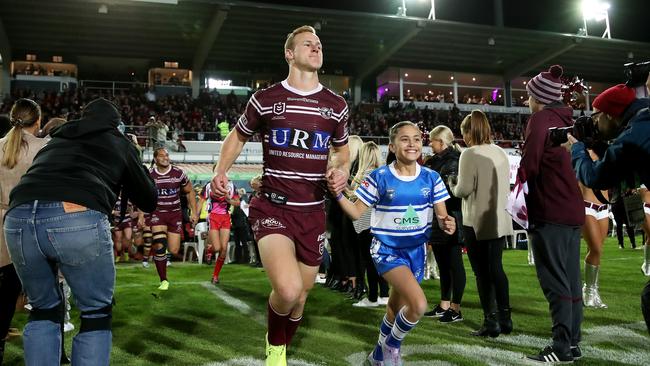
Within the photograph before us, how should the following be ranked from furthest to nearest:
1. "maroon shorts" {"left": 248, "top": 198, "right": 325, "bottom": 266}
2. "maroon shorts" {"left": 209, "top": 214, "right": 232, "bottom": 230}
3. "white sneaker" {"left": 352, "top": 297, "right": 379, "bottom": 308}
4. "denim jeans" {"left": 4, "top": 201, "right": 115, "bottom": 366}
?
"maroon shorts" {"left": 209, "top": 214, "right": 232, "bottom": 230} < "white sneaker" {"left": 352, "top": 297, "right": 379, "bottom": 308} < "maroon shorts" {"left": 248, "top": 198, "right": 325, "bottom": 266} < "denim jeans" {"left": 4, "top": 201, "right": 115, "bottom": 366}

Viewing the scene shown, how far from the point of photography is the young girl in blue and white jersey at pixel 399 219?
12.5 feet

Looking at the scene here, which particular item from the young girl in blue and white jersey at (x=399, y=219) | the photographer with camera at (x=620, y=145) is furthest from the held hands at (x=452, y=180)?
the photographer with camera at (x=620, y=145)

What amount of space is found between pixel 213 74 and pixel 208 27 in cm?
667

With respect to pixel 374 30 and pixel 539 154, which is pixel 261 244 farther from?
pixel 374 30

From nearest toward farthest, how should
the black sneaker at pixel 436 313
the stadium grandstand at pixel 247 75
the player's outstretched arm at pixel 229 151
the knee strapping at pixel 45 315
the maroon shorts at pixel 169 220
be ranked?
the knee strapping at pixel 45 315 → the player's outstretched arm at pixel 229 151 → the black sneaker at pixel 436 313 → the stadium grandstand at pixel 247 75 → the maroon shorts at pixel 169 220

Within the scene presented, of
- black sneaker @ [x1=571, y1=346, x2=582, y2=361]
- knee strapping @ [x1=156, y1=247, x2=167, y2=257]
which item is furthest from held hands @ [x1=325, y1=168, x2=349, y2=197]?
knee strapping @ [x1=156, y1=247, x2=167, y2=257]

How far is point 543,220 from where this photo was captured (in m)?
4.07

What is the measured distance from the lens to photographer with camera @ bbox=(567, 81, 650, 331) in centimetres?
263

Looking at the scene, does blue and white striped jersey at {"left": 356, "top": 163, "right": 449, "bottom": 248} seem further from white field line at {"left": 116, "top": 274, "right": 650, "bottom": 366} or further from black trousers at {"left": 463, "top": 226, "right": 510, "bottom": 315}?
black trousers at {"left": 463, "top": 226, "right": 510, "bottom": 315}

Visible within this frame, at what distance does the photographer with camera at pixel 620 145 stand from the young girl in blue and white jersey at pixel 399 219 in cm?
125

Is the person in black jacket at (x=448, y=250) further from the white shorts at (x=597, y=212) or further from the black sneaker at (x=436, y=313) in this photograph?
the white shorts at (x=597, y=212)

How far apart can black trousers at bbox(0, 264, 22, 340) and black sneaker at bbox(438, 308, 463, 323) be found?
400 centimetres

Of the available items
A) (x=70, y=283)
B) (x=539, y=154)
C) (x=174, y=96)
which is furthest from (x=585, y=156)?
(x=174, y=96)

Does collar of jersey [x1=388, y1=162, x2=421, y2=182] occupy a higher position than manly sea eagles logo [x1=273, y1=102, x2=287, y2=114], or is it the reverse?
manly sea eagles logo [x1=273, y1=102, x2=287, y2=114]
